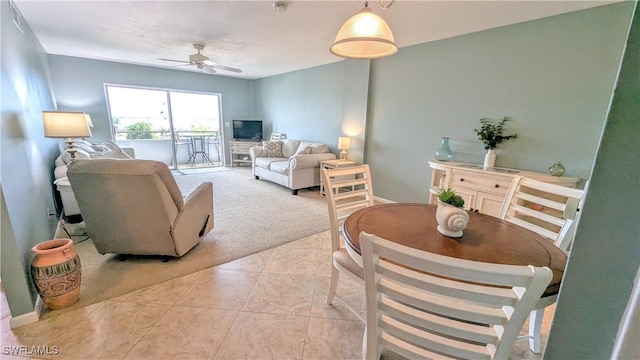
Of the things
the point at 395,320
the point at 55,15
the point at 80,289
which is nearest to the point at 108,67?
the point at 55,15

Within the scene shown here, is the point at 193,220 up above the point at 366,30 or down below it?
below

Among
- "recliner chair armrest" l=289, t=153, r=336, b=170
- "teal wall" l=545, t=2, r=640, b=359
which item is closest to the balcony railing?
"recliner chair armrest" l=289, t=153, r=336, b=170

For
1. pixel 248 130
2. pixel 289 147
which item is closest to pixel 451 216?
pixel 289 147

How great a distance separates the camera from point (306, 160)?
465 centimetres

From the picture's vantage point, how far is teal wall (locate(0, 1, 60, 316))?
1550 millimetres

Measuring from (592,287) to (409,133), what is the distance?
360 cm

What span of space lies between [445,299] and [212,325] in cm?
150

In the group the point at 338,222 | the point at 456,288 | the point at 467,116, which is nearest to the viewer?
the point at 456,288

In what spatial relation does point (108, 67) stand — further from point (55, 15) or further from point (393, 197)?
point (393, 197)

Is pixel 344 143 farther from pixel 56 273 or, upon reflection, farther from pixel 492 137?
pixel 56 273

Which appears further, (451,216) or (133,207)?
(133,207)

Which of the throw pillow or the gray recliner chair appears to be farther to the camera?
the throw pillow

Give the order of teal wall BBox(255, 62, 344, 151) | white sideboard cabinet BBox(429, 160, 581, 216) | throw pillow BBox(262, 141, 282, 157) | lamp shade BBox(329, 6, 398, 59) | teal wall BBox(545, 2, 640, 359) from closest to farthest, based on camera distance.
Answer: teal wall BBox(545, 2, 640, 359) < lamp shade BBox(329, 6, 398, 59) < white sideboard cabinet BBox(429, 160, 581, 216) < teal wall BBox(255, 62, 344, 151) < throw pillow BBox(262, 141, 282, 157)

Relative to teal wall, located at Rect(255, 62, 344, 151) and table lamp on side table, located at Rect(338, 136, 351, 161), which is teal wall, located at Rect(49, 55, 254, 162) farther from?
table lamp on side table, located at Rect(338, 136, 351, 161)
